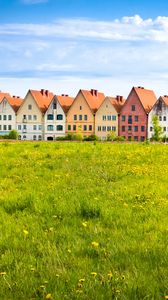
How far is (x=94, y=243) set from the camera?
24.8ft

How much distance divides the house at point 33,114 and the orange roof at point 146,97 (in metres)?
21.4

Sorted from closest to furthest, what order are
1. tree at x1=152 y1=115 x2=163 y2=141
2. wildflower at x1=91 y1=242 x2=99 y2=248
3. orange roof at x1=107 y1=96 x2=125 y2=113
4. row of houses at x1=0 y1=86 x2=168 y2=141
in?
wildflower at x1=91 y1=242 x2=99 y2=248 < tree at x1=152 y1=115 x2=163 y2=141 < row of houses at x1=0 y1=86 x2=168 y2=141 < orange roof at x1=107 y1=96 x2=125 y2=113

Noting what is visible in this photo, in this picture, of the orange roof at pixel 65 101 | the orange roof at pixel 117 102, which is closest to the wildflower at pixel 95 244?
the orange roof at pixel 117 102

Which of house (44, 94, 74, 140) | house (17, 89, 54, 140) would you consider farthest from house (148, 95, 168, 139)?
house (17, 89, 54, 140)

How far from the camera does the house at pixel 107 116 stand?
342ft

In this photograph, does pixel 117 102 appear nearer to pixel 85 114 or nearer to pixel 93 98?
pixel 93 98

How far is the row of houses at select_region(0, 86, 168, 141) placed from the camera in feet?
338

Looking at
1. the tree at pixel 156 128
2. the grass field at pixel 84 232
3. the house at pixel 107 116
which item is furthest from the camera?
the house at pixel 107 116

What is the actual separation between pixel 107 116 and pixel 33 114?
56.0ft

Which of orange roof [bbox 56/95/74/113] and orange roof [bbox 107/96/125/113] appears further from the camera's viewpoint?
orange roof [bbox 56/95/74/113]

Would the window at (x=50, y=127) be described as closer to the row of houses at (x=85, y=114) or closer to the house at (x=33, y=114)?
the row of houses at (x=85, y=114)

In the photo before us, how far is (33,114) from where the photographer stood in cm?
10956

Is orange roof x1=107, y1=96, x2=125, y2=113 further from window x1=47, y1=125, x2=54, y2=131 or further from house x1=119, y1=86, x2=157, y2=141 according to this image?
window x1=47, y1=125, x2=54, y2=131

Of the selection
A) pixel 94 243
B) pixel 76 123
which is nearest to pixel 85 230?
pixel 94 243
